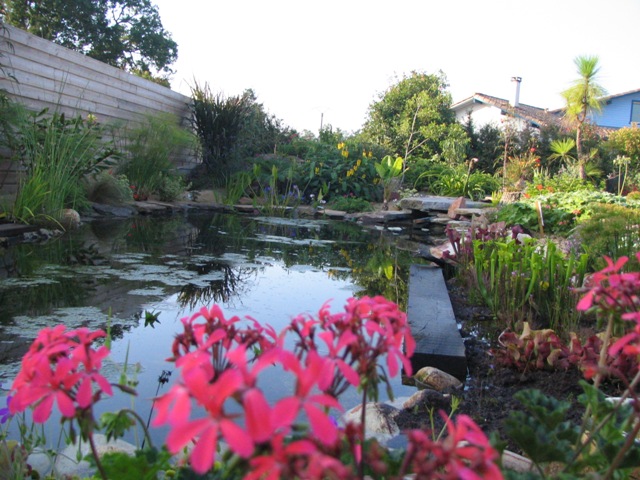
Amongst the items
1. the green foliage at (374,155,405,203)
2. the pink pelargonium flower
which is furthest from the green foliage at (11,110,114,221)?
the green foliage at (374,155,405,203)

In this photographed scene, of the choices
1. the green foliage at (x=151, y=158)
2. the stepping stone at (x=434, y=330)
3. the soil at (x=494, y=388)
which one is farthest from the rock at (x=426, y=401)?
the green foliage at (x=151, y=158)

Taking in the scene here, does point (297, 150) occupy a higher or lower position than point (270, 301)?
higher

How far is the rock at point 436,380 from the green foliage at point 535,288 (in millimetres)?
719

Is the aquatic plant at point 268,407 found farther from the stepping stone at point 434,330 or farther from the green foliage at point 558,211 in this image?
the green foliage at point 558,211

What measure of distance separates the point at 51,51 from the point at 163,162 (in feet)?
8.39

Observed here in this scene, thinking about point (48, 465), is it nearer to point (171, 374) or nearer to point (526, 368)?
point (171, 374)

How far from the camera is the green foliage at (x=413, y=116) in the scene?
18.1m

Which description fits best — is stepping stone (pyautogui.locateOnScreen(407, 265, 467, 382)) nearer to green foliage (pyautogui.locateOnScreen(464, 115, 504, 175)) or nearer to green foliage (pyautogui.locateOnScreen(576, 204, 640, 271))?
green foliage (pyautogui.locateOnScreen(576, 204, 640, 271))

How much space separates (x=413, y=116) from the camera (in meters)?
19.3

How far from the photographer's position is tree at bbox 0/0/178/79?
25906 millimetres

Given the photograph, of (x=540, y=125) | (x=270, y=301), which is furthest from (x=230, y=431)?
(x=540, y=125)

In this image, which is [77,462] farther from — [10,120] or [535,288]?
[10,120]

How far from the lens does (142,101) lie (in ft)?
32.9

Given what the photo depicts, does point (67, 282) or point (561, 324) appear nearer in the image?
point (561, 324)
